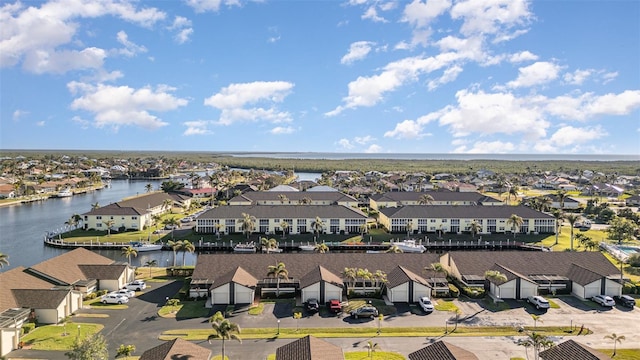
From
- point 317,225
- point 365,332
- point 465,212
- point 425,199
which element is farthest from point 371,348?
point 425,199

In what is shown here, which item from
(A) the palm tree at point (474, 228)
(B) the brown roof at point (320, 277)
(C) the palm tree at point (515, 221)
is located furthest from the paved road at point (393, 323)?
(A) the palm tree at point (474, 228)

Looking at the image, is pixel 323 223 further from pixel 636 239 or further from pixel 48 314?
pixel 636 239

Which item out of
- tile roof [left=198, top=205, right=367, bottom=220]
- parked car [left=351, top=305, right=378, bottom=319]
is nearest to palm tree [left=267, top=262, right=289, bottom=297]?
parked car [left=351, top=305, right=378, bottom=319]

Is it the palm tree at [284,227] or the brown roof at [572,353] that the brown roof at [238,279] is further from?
the palm tree at [284,227]

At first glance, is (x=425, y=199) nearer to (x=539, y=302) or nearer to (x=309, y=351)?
(x=539, y=302)

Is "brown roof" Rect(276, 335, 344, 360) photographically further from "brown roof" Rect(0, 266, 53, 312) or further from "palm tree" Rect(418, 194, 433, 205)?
"palm tree" Rect(418, 194, 433, 205)
